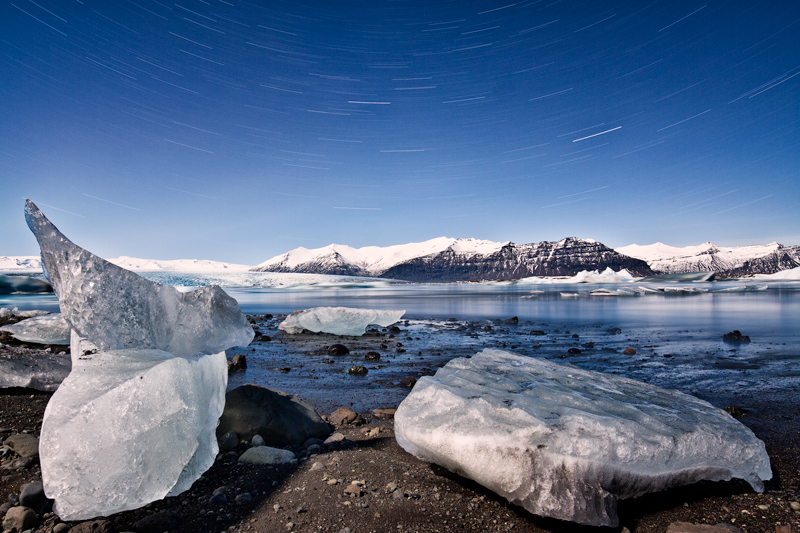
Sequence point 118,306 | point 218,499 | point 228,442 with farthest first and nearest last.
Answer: point 228,442
point 118,306
point 218,499

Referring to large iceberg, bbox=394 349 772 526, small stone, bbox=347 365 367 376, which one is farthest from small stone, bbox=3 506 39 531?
small stone, bbox=347 365 367 376

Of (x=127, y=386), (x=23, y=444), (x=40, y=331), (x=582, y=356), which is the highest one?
(x=127, y=386)

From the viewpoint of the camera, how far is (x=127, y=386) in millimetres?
2600

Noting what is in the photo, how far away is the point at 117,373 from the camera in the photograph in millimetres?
2695

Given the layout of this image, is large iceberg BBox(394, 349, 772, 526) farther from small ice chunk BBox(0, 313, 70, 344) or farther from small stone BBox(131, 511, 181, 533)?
small ice chunk BBox(0, 313, 70, 344)

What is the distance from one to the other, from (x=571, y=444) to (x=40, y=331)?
345 inches

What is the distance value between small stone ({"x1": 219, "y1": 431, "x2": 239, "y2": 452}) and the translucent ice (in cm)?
75

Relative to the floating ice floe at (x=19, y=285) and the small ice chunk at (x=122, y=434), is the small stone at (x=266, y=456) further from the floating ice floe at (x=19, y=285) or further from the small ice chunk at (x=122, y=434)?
the floating ice floe at (x=19, y=285)

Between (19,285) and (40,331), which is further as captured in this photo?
(19,285)

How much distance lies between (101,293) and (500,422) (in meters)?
3.00

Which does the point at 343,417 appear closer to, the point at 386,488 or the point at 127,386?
the point at 386,488

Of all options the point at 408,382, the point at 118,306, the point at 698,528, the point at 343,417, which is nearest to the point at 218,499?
the point at 118,306

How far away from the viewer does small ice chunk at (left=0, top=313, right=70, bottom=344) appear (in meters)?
7.09

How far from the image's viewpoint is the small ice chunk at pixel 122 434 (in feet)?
7.51
